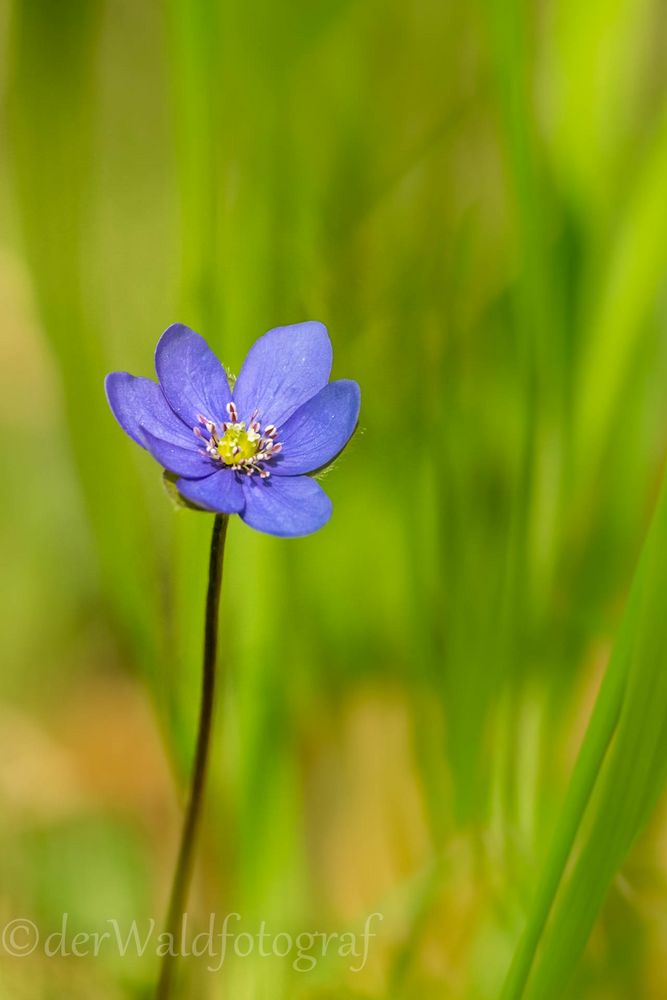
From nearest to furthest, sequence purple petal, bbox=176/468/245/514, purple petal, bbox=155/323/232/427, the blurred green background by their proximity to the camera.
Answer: purple petal, bbox=176/468/245/514
purple petal, bbox=155/323/232/427
the blurred green background

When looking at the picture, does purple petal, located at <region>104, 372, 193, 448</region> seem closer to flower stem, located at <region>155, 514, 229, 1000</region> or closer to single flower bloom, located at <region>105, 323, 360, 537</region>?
single flower bloom, located at <region>105, 323, 360, 537</region>

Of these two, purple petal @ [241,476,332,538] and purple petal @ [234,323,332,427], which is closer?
purple petal @ [241,476,332,538]

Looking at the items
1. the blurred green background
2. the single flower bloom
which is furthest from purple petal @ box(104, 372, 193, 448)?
the blurred green background

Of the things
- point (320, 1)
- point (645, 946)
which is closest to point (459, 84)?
point (320, 1)

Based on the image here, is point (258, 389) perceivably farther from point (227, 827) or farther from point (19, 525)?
point (19, 525)

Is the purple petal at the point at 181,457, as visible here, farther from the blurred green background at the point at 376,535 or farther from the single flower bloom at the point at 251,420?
the blurred green background at the point at 376,535

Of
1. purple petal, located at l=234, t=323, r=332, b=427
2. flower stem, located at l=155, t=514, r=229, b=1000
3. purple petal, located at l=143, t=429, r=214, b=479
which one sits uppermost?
purple petal, located at l=234, t=323, r=332, b=427

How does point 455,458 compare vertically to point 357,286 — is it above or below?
below

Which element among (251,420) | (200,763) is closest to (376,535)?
(251,420)
